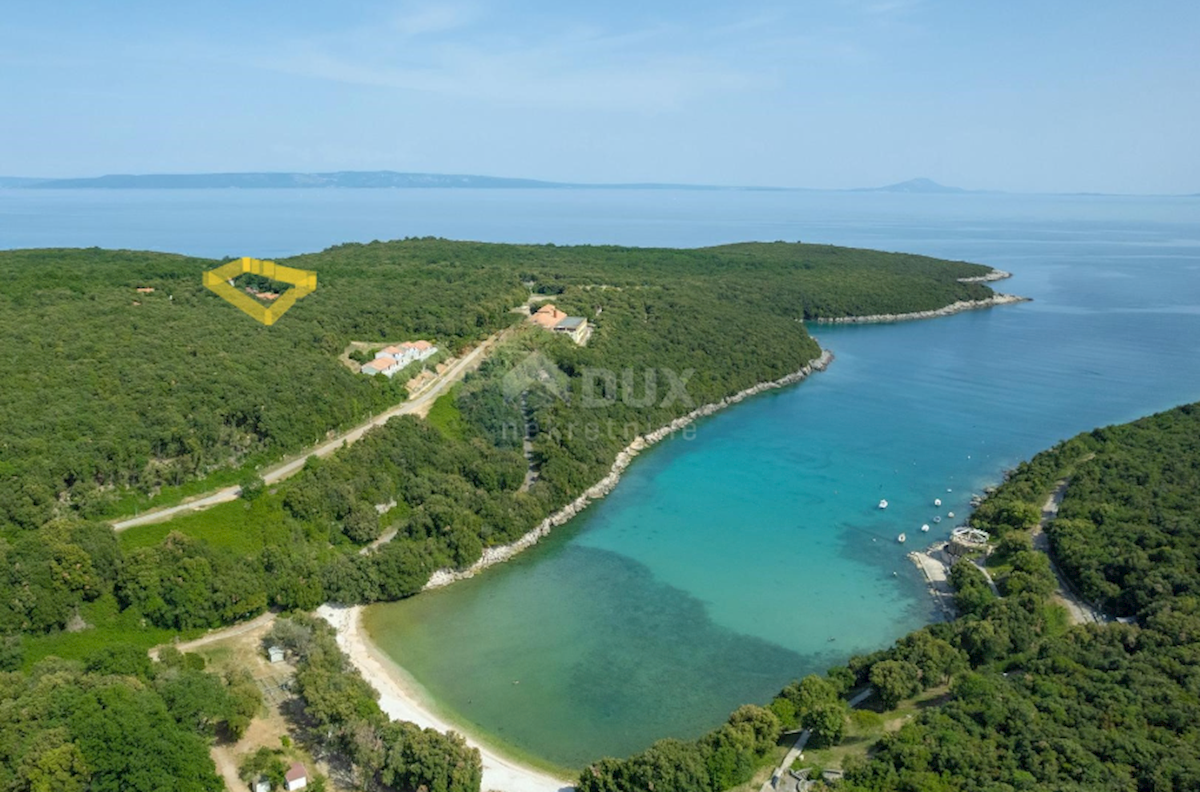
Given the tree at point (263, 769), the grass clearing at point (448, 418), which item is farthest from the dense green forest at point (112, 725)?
the grass clearing at point (448, 418)

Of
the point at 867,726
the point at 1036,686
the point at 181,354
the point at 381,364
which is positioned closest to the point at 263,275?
the point at 381,364

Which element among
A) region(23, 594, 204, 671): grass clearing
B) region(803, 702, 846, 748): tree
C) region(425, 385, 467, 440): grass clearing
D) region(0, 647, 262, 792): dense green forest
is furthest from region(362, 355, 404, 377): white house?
region(803, 702, 846, 748): tree

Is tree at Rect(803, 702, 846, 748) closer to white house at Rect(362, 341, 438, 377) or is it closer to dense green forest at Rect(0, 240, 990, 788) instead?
dense green forest at Rect(0, 240, 990, 788)

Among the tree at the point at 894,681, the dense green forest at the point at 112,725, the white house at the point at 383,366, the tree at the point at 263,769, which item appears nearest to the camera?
the dense green forest at the point at 112,725

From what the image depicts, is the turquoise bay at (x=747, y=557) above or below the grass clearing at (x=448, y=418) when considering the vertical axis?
below

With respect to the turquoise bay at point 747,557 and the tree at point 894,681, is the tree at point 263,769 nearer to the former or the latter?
the turquoise bay at point 747,557
